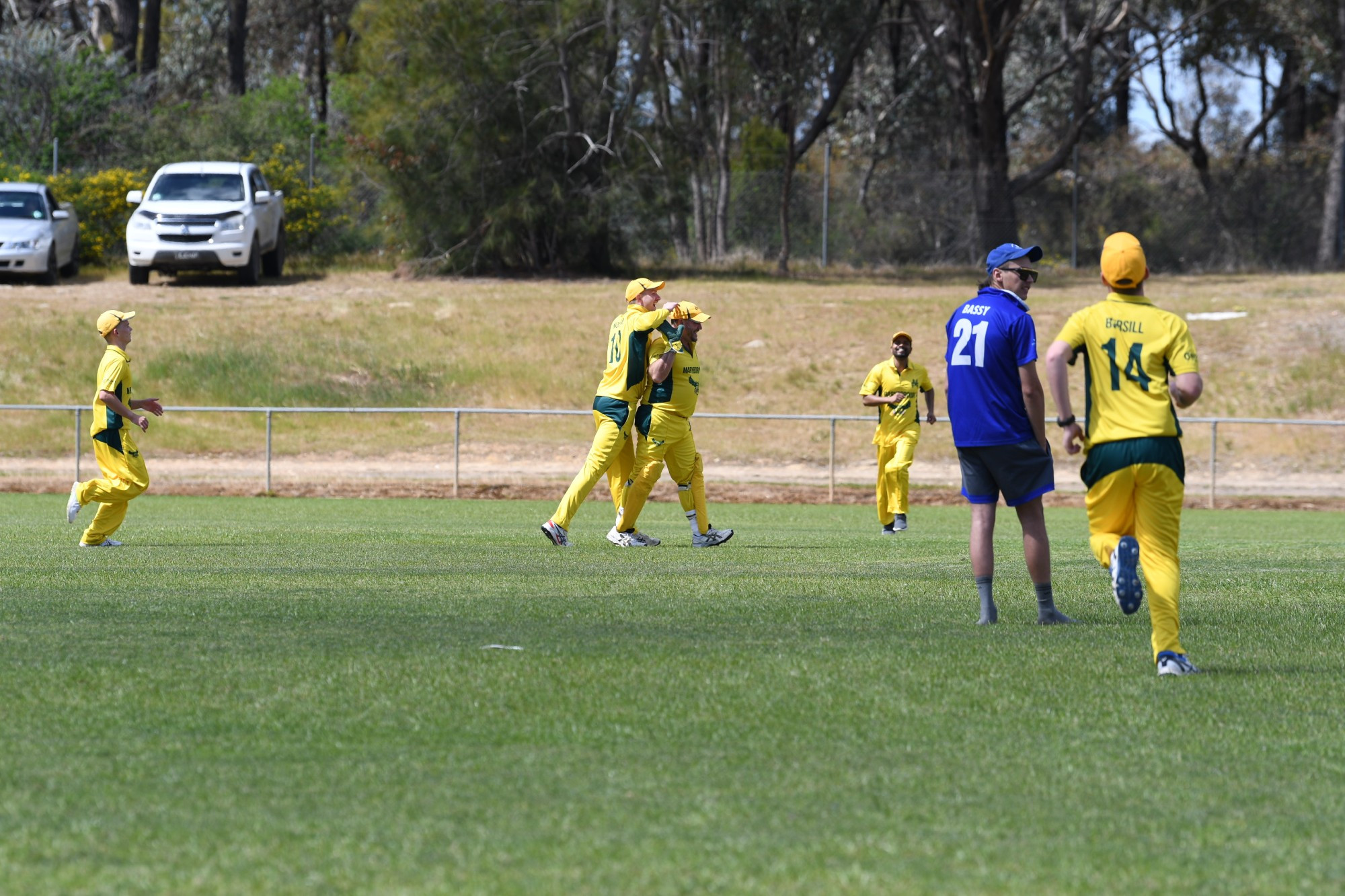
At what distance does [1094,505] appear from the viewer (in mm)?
6668

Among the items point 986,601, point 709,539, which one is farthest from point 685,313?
point 986,601

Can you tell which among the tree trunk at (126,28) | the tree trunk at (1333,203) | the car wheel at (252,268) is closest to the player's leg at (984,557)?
the car wheel at (252,268)

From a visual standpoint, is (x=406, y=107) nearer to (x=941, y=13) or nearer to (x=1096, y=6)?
(x=941, y=13)

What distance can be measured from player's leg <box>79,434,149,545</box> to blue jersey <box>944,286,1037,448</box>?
703 centimetres

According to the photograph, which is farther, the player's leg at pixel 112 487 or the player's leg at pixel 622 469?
the player's leg at pixel 622 469

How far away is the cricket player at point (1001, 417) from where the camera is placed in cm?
794

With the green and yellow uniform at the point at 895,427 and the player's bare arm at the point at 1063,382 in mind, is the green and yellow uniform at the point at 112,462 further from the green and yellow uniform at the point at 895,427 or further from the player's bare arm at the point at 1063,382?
the player's bare arm at the point at 1063,382

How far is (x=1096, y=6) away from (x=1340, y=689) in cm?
4152

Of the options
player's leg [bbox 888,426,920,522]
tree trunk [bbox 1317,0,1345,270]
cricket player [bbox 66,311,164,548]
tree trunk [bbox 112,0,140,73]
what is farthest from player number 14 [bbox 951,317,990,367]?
tree trunk [bbox 112,0,140,73]

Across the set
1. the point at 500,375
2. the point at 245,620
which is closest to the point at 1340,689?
the point at 245,620

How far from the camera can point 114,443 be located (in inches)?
491

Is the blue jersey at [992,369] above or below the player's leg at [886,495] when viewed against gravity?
above

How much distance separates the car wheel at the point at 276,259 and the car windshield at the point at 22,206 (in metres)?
4.57

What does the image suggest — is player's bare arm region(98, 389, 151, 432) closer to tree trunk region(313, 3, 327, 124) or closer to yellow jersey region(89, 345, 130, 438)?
yellow jersey region(89, 345, 130, 438)
